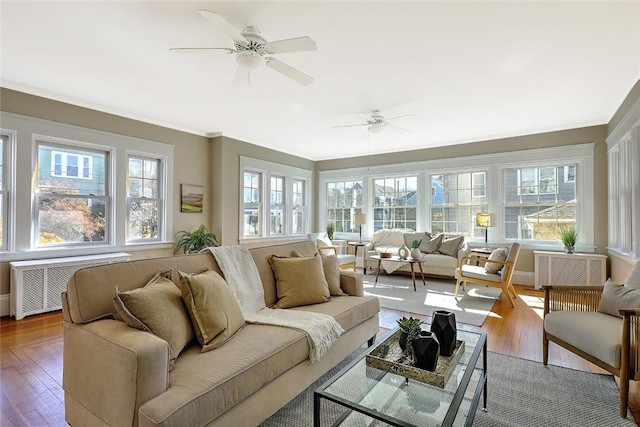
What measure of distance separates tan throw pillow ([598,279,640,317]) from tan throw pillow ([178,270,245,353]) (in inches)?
102

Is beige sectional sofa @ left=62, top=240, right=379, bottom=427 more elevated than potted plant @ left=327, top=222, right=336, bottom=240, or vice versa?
potted plant @ left=327, top=222, right=336, bottom=240

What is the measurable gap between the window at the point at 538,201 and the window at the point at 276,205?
448 centimetres

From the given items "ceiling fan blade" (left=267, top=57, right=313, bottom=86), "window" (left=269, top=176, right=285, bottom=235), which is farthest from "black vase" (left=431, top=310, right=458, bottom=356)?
"window" (left=269, top=176, right=285, bottom=235)

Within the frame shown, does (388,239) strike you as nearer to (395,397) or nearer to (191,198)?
(191,198)

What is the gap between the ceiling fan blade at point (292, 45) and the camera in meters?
2.28

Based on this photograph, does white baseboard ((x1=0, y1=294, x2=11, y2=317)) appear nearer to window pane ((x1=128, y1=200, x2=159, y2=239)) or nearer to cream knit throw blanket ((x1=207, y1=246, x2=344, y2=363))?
window pane ((x1=128, y1=200, x2=159, y2=239))

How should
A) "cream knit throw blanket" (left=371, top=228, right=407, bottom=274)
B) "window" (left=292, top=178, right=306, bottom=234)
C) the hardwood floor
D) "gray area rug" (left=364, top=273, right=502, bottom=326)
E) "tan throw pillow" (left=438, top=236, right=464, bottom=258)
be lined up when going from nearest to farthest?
the hardwood floor, "gray area rug" (left=364, top=273, right=502, bottom=326), "tan throw pillow" (left=438, top=236, right=464, bottom=258), "cream knit throw blanket" (left=371, top=228, right=407, bottom=274), "window" (left=292, top=178, right=306, bottom=234)

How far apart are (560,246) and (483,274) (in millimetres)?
2041

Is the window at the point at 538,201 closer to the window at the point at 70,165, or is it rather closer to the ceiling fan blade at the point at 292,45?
the ceiling fan blade at the point at 292,45

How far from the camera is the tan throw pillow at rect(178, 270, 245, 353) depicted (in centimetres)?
170

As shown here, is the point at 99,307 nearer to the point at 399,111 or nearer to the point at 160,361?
the point at 160,361

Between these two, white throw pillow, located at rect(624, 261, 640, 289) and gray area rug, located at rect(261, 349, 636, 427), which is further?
white throw pillow, located at rect(624, 261, 640, 289)

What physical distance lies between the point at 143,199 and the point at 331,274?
3.61 metres

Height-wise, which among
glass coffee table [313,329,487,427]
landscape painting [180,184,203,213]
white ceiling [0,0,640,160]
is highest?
white ceiling [0,0,640,160]
